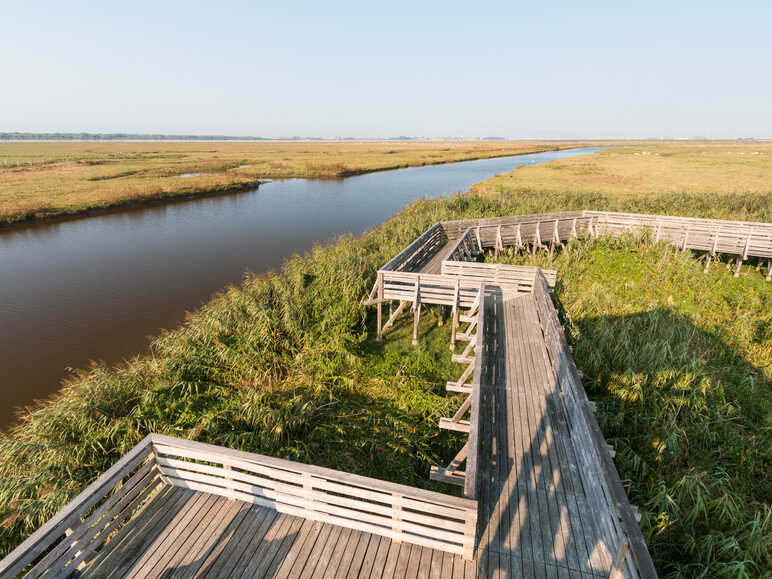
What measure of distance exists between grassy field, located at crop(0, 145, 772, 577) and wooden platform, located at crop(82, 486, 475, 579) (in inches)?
106

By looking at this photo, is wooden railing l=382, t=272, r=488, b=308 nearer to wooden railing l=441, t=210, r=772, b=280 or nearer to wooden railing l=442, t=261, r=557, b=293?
wooden railing l=442, t=261, r=557, b=293

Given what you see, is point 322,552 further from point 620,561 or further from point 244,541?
point 620,561

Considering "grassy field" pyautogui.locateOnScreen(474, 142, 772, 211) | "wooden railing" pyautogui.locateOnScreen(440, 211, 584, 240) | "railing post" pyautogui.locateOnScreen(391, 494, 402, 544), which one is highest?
"grassy field" pyautogui.locateOnScreen(474, 142, 772, 211)

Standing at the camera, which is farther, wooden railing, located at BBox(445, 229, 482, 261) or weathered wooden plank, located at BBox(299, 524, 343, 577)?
wooden railing, located at BBox(445, 229, 482, 261)

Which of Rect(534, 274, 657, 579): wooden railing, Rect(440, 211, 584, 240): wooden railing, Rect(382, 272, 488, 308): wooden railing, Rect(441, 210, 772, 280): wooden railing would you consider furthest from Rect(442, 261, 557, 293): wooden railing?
Rect(440, 211, 584, 240): wooden railing

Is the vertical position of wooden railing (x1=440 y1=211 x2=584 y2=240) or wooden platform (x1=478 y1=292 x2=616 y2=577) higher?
wooden railing (x1=440 y1=211 x2=584 y2=240)

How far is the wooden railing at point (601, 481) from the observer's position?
3.86 metres

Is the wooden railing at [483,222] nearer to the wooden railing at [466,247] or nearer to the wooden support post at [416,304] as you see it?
the wooden railing at [466,247]

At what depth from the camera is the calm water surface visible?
13031mm

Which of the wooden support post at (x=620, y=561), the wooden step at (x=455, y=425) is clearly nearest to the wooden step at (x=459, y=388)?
the wooden step at (x=455, y=425)

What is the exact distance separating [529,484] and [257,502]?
401 centimetres

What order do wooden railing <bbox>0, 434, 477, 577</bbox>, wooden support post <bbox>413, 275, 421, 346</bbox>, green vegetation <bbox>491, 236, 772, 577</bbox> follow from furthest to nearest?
wooden support post <bbox>413, 275, 421, 346</bbox>
green vegetation <bbox>491, 236, 772, 577</bbox>
wooden railing <bbox>0, 434, 477, 577</bbox>

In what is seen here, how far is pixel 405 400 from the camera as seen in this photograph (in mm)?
9906

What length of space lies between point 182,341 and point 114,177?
174ft
